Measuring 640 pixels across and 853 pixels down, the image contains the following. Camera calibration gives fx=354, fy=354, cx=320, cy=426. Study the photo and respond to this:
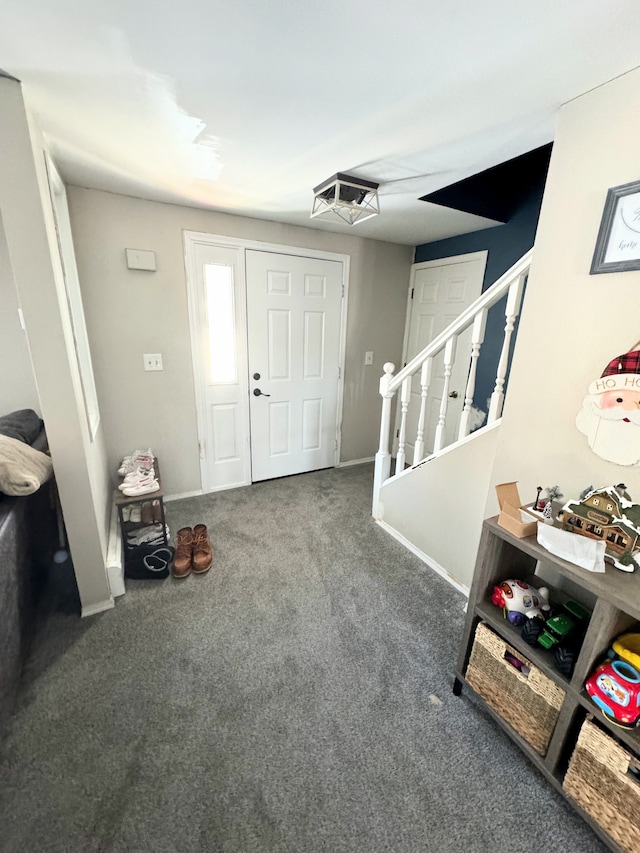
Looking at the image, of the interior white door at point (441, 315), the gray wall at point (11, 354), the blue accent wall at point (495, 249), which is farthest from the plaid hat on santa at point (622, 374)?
the gray wall at point (11, 354)

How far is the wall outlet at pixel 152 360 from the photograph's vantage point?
249 cm

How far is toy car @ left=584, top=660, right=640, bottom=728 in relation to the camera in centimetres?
90

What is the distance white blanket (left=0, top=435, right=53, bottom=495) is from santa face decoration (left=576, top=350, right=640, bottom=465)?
2.08 metres

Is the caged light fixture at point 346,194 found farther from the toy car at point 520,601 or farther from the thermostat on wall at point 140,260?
the toy car at point 520,601

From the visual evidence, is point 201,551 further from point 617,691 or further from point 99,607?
point 617,691

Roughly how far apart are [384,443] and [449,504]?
2.04 ft

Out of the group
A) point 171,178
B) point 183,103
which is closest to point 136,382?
point 171,178

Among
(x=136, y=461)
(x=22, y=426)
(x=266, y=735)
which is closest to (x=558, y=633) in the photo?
(x=266, y=735)

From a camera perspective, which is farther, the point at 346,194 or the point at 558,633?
the point at 346,194

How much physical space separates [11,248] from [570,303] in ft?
6.51

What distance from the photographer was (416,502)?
2.21 meters

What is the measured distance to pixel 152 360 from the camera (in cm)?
251

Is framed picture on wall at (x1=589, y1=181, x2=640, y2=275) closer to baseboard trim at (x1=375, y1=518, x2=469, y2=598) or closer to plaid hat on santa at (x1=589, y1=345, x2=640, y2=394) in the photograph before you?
plaid hat on santa at (x1=589, y1=345, x2=640, y2=394)

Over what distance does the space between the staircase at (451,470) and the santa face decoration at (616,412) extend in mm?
473
